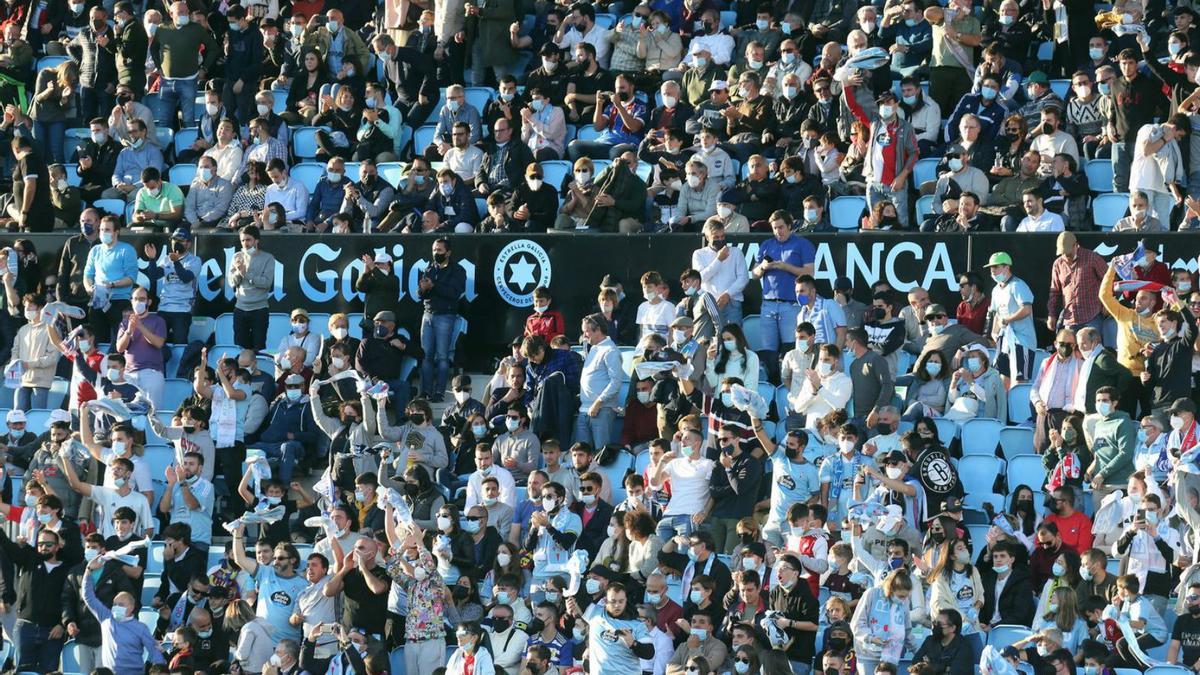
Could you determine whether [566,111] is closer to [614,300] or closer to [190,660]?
[614,300]

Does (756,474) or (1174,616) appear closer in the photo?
(1174,616)

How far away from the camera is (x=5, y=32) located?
2495 centimetres

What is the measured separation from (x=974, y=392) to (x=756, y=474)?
189 cm

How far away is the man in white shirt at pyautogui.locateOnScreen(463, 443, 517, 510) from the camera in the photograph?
18.1 meters

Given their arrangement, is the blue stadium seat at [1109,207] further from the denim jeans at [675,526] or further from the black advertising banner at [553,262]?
the denim jeans at [675,526]

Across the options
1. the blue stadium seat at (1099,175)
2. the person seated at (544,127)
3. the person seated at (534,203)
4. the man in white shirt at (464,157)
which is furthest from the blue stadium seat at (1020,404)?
the man in white shirt at (464,157)

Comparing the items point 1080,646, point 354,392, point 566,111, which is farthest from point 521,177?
point 1080,646

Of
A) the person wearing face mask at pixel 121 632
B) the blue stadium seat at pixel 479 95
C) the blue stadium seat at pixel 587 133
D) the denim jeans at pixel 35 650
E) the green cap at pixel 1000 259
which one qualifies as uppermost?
the blue stadium seat at pixel 479 95

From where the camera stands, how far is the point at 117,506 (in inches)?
736

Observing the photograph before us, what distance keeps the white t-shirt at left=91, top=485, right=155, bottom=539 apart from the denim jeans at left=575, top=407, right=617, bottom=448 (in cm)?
331

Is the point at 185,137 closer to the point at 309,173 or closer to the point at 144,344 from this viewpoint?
the point at 309,173

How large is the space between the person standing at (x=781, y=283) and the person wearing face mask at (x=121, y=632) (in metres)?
5.31

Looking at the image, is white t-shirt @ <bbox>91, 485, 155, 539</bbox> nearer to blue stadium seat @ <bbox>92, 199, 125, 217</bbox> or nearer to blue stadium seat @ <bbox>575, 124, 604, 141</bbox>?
blue stadium seat @ <bbox>92, 199, 125, 217</bbox>

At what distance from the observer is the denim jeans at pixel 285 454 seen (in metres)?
19.2
